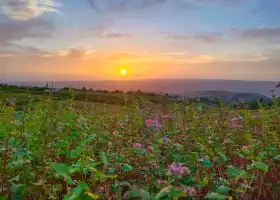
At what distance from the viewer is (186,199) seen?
2947mm

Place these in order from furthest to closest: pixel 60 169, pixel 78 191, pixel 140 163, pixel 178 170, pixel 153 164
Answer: pixel 140 163
pixel 153 164
pixel 60 169
pixel 78 191
pixel 178 170

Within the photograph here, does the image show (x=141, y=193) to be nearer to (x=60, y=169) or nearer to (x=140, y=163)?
(x=60, y=169)

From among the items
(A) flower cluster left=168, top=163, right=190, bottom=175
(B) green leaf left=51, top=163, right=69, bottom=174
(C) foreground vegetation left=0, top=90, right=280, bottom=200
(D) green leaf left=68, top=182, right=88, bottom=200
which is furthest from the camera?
(C) foreground vegetation left=0, top=90, right=280, bottom=200

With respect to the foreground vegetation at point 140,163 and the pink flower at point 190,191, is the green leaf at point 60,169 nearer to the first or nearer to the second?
the foreground vegetation at point 140,163

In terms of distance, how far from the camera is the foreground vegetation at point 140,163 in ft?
7.23

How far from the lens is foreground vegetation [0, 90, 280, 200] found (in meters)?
2.20

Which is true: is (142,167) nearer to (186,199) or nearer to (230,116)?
(186,199)

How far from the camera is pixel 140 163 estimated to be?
119 inches

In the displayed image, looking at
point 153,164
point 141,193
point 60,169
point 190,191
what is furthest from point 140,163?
point 190,191

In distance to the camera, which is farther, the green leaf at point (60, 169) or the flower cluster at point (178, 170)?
the green leaf at point (60, 169)

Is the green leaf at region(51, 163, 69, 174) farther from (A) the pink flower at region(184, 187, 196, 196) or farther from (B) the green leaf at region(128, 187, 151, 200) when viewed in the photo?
(A) the pink flower at region(184, 187, 196, 196)

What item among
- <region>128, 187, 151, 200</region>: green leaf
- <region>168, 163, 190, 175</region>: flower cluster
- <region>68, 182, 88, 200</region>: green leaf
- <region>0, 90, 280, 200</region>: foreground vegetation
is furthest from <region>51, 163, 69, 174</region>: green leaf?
<region>168, 163, 190, 175</region>: flower cluster

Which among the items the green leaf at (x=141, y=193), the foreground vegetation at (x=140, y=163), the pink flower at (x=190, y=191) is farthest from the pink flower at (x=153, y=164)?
the pink flower at (x=190, y=191)

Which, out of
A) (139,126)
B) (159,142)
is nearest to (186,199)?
(159,142)
